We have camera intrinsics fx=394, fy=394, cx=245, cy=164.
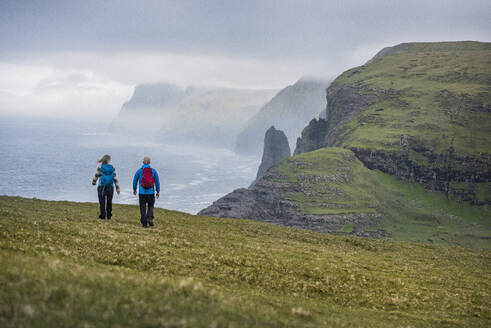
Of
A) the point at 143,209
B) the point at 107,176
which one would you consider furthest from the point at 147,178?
the point at 107,176

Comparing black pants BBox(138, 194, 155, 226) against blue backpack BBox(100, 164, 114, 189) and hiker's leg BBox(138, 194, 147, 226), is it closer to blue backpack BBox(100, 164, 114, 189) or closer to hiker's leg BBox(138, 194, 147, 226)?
hiker's leg BBox(138, 194, 147, 226)

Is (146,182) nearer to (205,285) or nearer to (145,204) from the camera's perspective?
(145,204)

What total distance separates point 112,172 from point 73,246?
1243cm

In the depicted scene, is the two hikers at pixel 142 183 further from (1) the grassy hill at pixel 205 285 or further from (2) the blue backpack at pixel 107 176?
(1) the grassy hill at pixel 205 285

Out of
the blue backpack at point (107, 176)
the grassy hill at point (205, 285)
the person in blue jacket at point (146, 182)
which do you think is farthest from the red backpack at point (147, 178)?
the blue backpack at point (107, 176)

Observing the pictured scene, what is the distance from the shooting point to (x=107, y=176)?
2988 centimetres

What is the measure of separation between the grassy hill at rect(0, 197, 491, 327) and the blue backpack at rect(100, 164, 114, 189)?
513 centimetres

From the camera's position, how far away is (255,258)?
22.4 metres

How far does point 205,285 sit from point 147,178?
1437 cm

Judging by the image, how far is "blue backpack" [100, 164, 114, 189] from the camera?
29669 millimetres

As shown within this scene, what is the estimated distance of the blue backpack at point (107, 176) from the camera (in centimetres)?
2967

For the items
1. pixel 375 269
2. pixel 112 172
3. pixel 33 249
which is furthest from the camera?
pixel 112 172

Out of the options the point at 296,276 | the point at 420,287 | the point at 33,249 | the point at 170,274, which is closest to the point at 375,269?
the point at 420,287

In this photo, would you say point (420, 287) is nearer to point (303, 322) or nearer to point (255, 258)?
point (255, 258)
